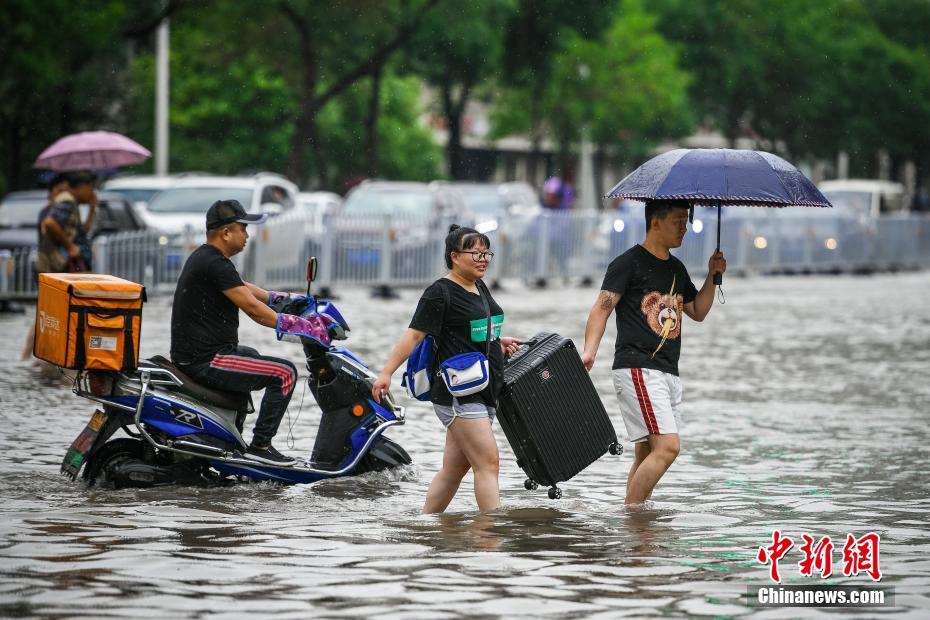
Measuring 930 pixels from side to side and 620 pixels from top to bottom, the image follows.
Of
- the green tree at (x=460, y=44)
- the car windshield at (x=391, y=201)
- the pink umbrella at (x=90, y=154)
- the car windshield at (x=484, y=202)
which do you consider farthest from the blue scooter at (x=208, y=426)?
the green tree at (x=460, y=44)

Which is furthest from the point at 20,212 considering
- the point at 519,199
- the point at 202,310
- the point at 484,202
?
the point at 202,310

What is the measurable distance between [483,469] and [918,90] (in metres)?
65.7

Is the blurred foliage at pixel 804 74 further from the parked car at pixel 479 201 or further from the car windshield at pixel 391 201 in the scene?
the car windshield at pixel 391 201

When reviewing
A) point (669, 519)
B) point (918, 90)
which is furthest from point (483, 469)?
point (918, 90)

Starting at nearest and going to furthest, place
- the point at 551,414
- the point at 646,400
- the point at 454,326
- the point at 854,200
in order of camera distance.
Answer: the point at 454,326 → the point at 646,400 → the point at 551,414 → the point at 854,200

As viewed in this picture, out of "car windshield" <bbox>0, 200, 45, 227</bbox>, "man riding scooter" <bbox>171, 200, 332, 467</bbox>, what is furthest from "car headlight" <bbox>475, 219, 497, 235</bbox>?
"car windshield" <bbox>0, 200, 45, 227</bbox>

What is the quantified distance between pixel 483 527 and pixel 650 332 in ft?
3.88

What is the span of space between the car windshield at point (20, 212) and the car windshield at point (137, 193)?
13.6 feet

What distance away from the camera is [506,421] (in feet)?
26.7

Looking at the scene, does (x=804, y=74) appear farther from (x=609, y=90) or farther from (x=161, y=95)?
(x=161, y=95)

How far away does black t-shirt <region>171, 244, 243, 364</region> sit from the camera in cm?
874

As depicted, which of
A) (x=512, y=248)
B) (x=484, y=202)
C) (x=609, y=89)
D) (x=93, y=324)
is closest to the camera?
(x=93, y=324)

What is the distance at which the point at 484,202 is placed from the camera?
31.2 meters

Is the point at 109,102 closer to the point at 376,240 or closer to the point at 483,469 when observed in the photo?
the point at 376,240
